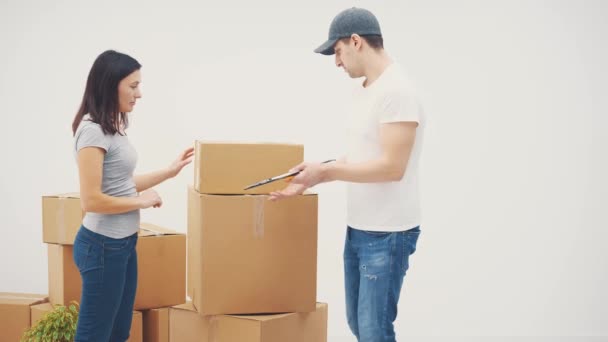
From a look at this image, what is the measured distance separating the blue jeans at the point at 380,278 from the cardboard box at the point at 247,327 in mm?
469

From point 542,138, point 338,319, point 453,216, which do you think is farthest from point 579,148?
point 338,319

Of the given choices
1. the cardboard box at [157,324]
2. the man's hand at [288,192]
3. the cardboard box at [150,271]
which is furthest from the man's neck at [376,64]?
the cardboard box at [157,324]

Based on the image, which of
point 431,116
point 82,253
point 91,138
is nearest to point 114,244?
point 82,253

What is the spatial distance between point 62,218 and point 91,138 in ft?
2.75

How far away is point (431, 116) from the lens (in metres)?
3.19

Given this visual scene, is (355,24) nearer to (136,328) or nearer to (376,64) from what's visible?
(376,64)

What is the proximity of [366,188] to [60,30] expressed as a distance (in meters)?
2.22

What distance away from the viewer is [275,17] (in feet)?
10.6

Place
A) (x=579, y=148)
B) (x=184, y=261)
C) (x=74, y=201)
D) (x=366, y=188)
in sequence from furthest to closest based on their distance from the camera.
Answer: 1. (x=579, y=148)
2. (x=184, y=261)
3. (x=74, y=201)
4. (x=366, y=188)

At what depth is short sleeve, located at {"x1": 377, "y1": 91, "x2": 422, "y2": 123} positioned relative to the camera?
162cm

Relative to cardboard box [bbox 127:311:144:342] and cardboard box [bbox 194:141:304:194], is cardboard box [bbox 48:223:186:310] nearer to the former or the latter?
cardboard box [bbox 127:311:144:342]

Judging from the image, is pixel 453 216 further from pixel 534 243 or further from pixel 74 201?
pixel 74 201

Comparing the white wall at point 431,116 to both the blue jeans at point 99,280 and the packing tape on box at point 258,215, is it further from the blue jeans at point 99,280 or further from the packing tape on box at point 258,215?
the blue jeans at point 99,280

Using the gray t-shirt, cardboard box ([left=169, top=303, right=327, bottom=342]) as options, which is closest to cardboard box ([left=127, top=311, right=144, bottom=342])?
cardboard box ([left=169, top=303, right=327, bottom=342])
